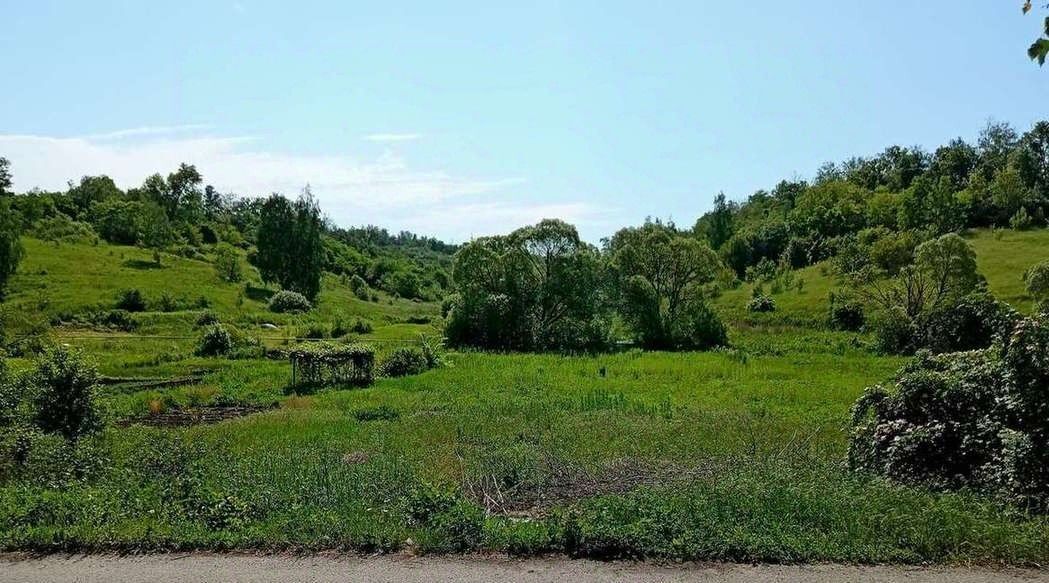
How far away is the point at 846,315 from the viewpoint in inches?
2103

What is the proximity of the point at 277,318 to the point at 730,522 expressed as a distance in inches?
2412

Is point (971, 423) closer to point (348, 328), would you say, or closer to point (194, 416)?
point (194, 416)

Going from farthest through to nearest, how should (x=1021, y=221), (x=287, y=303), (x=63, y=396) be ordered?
(x=1021, y=221) → (x=287, y=303) → (x=63, y=396)

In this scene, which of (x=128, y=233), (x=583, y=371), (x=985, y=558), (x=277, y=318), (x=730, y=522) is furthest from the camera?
(x=128, y=233)

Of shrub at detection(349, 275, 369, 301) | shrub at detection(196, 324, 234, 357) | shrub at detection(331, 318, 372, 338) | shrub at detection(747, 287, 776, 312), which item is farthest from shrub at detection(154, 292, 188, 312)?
shrub at detection(747, 287, 776, 312)

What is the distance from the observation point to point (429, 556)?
7.78 meters

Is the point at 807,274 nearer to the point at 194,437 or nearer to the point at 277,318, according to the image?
the point at 277,318

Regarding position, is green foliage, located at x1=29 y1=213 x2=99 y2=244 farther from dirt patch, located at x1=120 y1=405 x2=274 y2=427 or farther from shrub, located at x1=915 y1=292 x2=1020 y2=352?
shrub, located at x1=915 y1=292 x2=1020 y2=352

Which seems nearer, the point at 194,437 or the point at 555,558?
the point at 555,558

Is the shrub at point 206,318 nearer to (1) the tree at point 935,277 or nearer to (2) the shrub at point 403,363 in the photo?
(2) the shrub at point 403,363

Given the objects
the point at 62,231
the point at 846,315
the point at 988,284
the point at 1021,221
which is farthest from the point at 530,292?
the point at 62,231

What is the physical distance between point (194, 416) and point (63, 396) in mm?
8093

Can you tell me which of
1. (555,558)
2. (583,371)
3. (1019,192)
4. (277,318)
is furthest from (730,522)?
(1019,192)

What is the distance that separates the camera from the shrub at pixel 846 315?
172 feet
